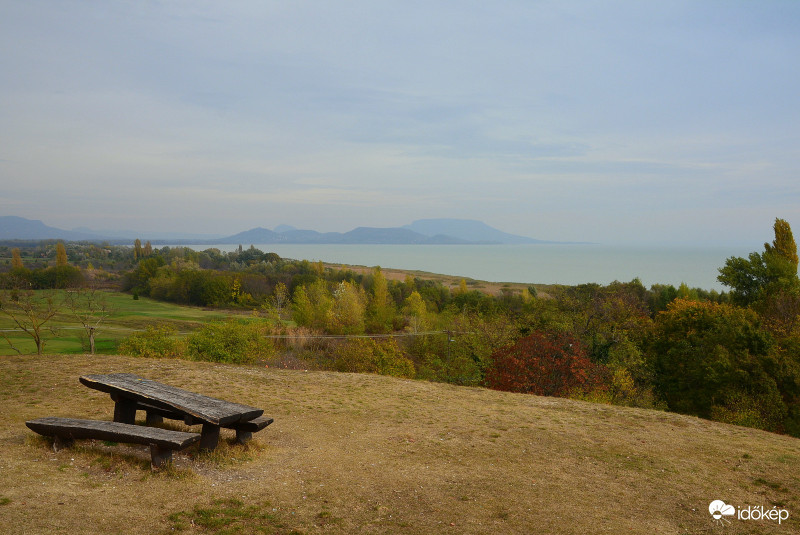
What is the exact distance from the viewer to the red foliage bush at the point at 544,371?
19.1 meters

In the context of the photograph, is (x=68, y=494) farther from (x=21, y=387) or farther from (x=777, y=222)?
(x=777, y=222)

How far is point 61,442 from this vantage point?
6656 mm

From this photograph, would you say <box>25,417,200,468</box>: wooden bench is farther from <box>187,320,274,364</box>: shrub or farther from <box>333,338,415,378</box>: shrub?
<box>333,338,415,378</box>: shrub

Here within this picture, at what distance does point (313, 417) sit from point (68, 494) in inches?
195

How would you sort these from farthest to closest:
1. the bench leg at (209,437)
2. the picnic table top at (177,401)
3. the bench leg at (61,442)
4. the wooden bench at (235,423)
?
the wooden bench at (235,423)
the bench leg at (209,437)
the bench leg at (61,442)
the picnic table top at (177,401)

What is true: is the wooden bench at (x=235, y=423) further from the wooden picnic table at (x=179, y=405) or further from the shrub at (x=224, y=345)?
the shrub at (x=224, y=345)

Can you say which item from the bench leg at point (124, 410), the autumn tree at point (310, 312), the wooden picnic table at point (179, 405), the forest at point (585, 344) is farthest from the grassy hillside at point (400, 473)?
A: the autumn tree at point (310, 312)

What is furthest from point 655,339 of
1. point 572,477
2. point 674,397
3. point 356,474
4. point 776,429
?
point 356,474

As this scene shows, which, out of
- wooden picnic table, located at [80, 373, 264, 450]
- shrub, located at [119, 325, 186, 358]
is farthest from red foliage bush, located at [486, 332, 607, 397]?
wooden picnic table, located at [80, 373, 264, 450]

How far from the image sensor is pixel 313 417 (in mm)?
9781

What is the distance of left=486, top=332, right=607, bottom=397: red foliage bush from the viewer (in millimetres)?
Answer: 19125

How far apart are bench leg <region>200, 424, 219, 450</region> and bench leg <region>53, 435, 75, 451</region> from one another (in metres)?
1.78

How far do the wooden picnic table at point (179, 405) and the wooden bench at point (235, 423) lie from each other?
0.02 meters

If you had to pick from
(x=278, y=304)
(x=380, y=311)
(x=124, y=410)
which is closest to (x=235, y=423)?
(x=124, y=410)
